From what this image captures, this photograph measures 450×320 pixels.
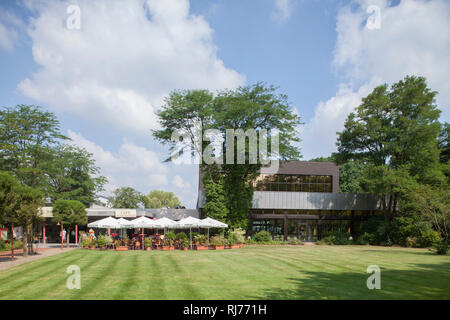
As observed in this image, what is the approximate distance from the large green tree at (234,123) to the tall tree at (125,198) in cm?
2982

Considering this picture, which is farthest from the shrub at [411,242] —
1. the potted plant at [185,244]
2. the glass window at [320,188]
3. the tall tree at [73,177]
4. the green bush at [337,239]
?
the tall tree at [73,177]

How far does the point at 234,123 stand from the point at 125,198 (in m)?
36.1

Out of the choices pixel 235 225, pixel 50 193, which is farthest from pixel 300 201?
pixel 50 193

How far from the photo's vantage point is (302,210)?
1555 inches

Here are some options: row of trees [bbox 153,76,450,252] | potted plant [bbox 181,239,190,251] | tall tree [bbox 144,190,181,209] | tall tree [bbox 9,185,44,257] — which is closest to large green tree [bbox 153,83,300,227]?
row of trees [bbox 153,76,450,252]

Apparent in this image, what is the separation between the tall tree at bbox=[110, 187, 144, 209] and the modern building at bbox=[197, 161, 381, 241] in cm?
2762

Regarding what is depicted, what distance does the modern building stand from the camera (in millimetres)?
38406

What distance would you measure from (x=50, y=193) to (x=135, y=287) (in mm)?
41156

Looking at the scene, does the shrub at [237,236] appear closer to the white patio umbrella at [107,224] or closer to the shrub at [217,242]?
the shrub at [217,242]

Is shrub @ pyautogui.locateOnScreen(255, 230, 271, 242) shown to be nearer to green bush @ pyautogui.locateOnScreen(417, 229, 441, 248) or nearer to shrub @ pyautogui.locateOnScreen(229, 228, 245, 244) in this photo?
shrub @ pyautogui.locateOnScreen(229, 228, 245, 244)

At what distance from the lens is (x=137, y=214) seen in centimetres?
3894

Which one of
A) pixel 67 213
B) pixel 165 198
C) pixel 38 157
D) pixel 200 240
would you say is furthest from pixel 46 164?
pixel 165 198

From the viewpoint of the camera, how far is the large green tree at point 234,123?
33500 millimetres
